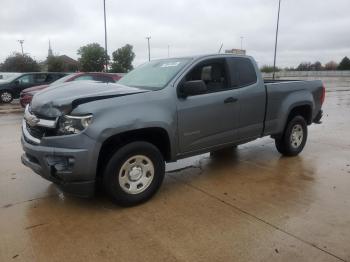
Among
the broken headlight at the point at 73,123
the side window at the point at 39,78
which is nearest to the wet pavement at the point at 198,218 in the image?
the broken headlight at the point at 73,123

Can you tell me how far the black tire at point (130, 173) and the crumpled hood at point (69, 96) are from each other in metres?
0.64

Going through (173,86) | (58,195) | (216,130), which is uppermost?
(173,86)

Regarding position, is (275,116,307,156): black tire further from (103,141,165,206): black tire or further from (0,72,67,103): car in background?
(0,72,67,103): car in background

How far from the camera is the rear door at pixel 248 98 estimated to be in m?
5.19

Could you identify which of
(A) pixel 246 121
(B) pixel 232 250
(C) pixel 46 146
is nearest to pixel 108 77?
(A) pixel 246 121

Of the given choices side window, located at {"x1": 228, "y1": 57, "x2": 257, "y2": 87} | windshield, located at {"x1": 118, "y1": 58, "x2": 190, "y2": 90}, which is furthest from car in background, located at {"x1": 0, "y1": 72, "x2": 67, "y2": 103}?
side window, located at {"x1": 228, "y1": 57, "x2": 257, "y2": 87}

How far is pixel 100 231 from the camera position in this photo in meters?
3.52

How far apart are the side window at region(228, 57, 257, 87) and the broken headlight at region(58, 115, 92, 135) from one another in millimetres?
2390

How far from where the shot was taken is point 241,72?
17.5 feet

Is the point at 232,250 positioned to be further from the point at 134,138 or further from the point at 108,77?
the point at 108,77

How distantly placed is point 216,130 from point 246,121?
68 centimetres

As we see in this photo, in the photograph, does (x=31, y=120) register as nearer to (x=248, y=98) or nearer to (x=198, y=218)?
(x=198, y=218)

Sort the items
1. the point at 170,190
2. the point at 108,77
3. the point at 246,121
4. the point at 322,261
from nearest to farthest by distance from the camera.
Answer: the point at 322,261 → the point at 170,190 → the point at 246,121 → the point at 108,77

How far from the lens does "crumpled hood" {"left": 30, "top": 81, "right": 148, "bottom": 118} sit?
12.2ft
